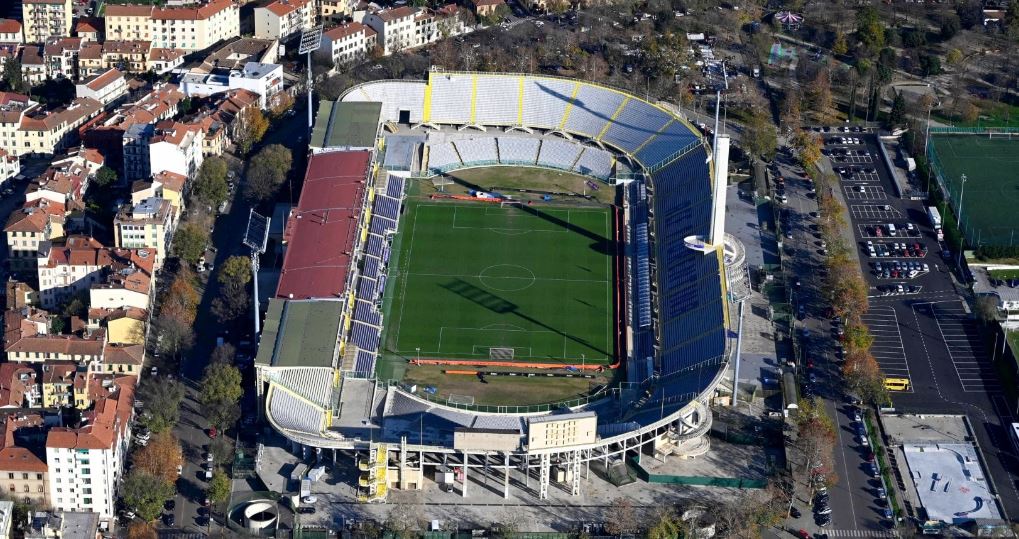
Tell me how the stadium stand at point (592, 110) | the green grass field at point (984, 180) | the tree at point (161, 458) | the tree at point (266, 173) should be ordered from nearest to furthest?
the tree at point (161, 458)
the tree at point (266, 173)
the green grass field at point (984, 180)
the stadium stand at point (592, 110)

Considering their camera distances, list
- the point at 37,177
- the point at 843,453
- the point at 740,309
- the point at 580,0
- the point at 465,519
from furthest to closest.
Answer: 1. the point at 580,0
2. the point at 37,177
3. the point at 740,309
4. the point at 843,453
5. the point at 465,519

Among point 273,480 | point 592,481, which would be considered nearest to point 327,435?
point 273,480

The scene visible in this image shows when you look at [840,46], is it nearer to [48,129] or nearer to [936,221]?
[936,221]

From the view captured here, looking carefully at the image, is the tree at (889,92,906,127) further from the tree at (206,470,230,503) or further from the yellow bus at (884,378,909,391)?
the tree at (206,470,230,503)

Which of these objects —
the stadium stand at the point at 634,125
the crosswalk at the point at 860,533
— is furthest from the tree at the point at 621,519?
the stadium stand at the point at 634,125

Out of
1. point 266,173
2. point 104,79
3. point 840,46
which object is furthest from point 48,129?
point 840,46

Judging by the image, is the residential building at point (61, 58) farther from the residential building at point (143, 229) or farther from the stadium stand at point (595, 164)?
the stadium stand at point (595, 164)

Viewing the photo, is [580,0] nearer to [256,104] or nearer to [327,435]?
[256,104]
